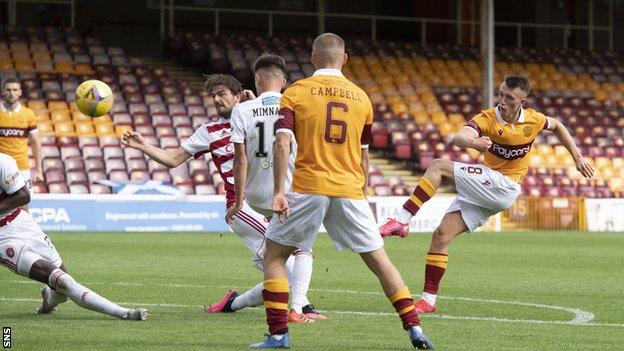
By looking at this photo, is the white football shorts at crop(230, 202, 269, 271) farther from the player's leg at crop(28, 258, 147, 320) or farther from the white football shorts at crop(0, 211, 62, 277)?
the white football shorts at crop(0, 211, 62, 277)

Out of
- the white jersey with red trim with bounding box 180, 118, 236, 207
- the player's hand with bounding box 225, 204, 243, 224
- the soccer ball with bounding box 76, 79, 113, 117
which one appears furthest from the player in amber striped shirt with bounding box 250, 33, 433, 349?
the soccer ball with bounding box 76, 79, 113, 117

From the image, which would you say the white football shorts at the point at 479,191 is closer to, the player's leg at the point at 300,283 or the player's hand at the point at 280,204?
the player's leg at the point at 300,283

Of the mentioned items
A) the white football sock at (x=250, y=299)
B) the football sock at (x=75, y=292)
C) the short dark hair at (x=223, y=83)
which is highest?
the short dark hair at (x=223, y=83)

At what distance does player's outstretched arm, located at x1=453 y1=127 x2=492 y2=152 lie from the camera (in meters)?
10.1

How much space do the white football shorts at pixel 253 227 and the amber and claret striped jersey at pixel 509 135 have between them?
214cm

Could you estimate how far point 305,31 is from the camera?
1510 inches

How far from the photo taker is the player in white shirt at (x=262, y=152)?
937cm

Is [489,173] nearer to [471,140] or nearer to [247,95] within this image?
[471,140]

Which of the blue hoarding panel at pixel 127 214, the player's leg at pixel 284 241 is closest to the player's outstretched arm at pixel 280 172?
the player's leg at pixel 284 241

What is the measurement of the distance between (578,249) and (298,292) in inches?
490

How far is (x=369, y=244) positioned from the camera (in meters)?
8.02

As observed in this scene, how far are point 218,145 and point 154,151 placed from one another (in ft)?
2.43

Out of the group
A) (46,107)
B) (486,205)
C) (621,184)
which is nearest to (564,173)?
(621,184)

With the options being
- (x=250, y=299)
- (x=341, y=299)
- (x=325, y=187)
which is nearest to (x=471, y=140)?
(x=250, y=299)
